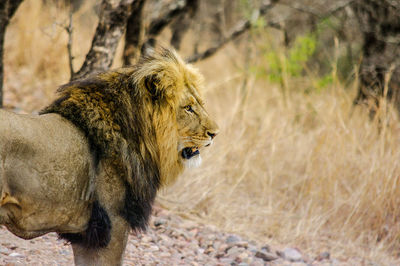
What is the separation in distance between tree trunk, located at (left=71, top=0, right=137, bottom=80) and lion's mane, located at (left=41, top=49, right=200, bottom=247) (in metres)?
1.63

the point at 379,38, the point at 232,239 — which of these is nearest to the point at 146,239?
the point at 232,239

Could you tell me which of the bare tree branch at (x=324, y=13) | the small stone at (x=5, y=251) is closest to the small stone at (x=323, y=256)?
the small stone at (x=5, y=251)

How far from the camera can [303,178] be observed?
6.13m

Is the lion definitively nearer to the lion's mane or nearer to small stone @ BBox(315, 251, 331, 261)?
the lion's mane

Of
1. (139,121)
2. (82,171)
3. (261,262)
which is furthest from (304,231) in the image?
(82,171)

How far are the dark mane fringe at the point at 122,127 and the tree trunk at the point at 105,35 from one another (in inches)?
65.1

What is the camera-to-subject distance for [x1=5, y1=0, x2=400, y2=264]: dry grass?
5414mm

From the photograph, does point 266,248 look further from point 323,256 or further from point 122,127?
point 122,127

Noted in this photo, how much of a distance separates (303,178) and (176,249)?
220 centimetres

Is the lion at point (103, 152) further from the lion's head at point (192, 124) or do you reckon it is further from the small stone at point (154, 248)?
the small stone at point (154, 248)

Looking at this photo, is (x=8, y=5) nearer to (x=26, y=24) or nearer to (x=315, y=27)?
(x=26, y=24)

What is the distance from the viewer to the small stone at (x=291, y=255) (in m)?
4.78

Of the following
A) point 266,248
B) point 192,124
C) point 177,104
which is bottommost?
point 266,248

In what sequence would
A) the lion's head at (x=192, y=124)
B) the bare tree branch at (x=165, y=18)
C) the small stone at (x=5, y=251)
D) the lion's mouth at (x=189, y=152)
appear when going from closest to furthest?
1. the lion's head at (x=192, y=124)
2. the lion's mouth at (x=189, y=152)
3. the small stone at (x=5, y=251)
4. the bare tree branch at (x=165, y=18)
